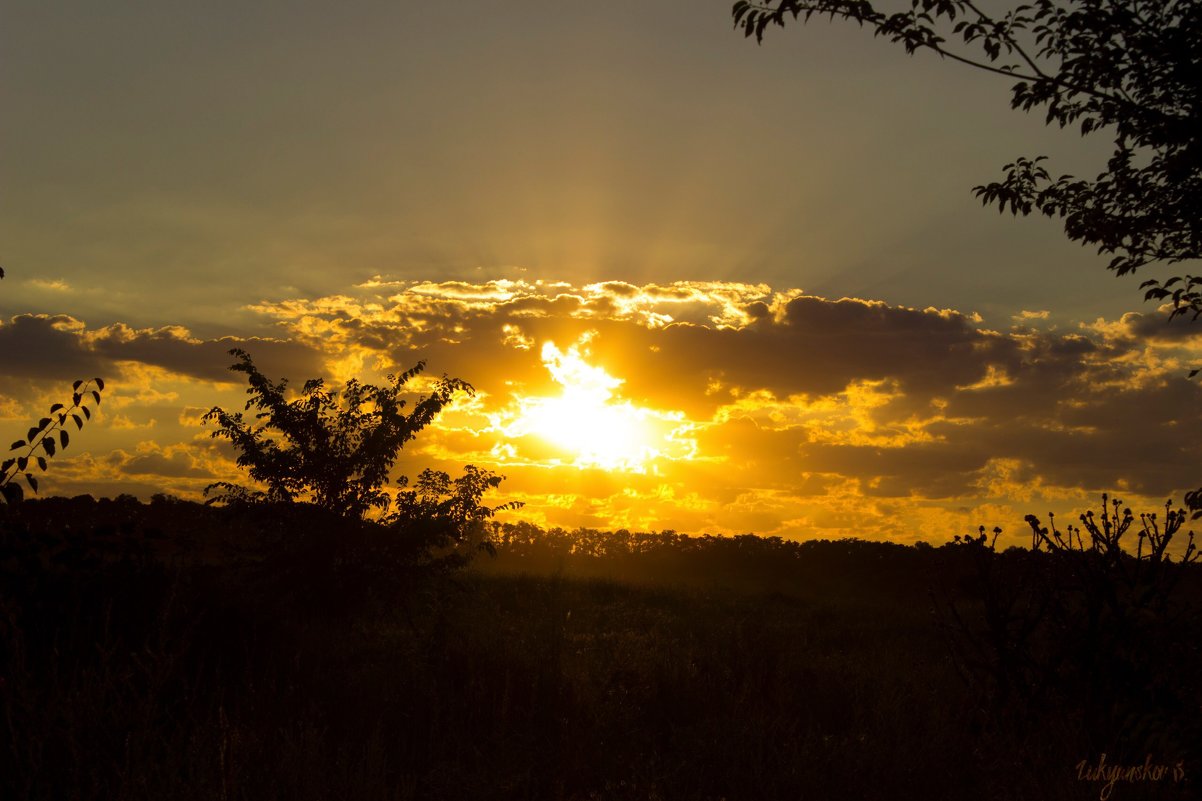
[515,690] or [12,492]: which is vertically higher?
[12,492]

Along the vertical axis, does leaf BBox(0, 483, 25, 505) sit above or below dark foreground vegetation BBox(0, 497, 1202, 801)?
above

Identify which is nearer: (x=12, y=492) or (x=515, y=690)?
(x=12, y=492)

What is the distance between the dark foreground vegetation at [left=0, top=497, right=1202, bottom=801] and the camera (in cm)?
591

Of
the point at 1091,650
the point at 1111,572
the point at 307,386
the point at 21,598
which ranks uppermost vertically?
the point at 307,386

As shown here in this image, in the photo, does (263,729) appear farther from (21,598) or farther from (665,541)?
(665,541)

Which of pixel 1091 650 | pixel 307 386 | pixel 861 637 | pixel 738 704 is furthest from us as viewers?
pixel 861 637

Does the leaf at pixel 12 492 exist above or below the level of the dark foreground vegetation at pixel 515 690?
above

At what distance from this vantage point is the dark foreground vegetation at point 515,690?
19.4 ft

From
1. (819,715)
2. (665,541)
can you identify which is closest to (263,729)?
(819,715)

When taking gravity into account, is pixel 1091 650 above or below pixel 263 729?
above

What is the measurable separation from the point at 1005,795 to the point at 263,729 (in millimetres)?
5324

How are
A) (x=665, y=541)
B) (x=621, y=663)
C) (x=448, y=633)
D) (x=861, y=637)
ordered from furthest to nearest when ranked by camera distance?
(x=665, y=541), (x=861, y=637), (x=448, y=633), (x=621, y=663)

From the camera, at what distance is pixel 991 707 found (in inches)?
313

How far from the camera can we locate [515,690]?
9281 mm
